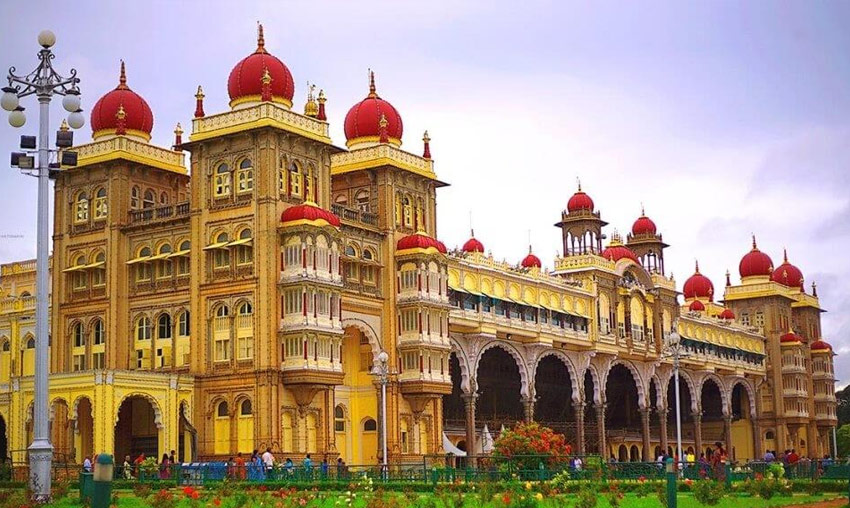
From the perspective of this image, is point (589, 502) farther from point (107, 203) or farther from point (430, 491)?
point (107, 203)

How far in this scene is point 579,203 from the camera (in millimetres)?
85062

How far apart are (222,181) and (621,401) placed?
153 feet

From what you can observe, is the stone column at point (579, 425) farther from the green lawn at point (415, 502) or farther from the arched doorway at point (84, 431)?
the green lawn at point (415, 502)

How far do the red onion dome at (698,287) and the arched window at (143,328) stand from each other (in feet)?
211

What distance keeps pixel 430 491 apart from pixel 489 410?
39305 mm

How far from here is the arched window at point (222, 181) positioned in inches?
2188

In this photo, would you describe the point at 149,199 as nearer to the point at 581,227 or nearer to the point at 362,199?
the point at 362,199

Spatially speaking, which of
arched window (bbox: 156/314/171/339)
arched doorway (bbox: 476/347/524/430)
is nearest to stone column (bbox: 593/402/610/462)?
arched doorway (bbox: 476/347/524/430)

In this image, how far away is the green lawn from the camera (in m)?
24.2

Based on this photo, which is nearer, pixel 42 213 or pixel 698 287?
pixel 42 213

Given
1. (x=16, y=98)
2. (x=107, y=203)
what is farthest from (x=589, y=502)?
(x=107, y=203)

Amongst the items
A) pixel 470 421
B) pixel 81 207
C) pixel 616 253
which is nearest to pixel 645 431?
pixel 616 253

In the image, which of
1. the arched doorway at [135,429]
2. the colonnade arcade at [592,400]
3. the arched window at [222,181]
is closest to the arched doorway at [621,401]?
the colonnade arcade at [592,400]

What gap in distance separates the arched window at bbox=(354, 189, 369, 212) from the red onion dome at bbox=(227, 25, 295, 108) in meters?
8.17
